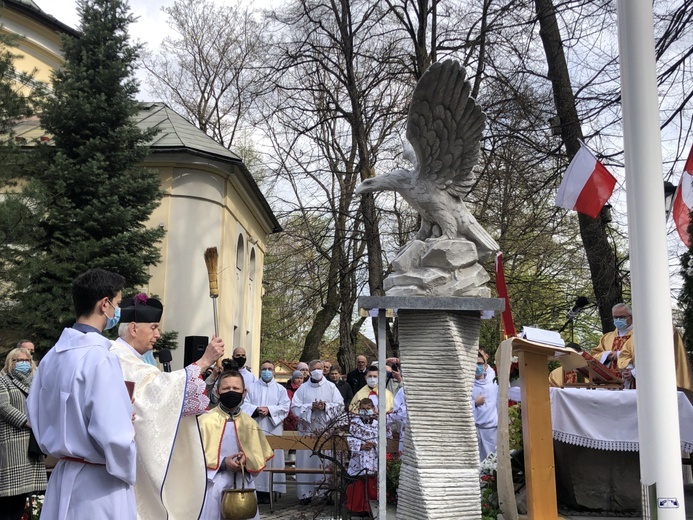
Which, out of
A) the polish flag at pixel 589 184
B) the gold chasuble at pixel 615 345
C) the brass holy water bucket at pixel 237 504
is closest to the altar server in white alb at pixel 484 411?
the gold chasuble at pixel 615 345

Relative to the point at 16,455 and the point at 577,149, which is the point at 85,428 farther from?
the point at 577,149

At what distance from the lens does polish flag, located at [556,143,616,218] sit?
9.59m

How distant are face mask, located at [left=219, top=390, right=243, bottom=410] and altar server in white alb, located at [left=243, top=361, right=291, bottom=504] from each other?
4.20m

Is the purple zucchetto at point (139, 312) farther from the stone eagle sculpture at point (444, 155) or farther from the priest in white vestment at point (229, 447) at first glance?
the stone eagle sculpture at point (444, 155)

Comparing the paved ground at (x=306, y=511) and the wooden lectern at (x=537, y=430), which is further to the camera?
the paved ground at (x=306, y=511)

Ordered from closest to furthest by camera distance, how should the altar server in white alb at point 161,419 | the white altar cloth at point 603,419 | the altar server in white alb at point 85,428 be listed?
1. the altar server in white alb at point 85,428
2. the altar server in white alb at point 161,419
3. the white altar cloth at point 603,419

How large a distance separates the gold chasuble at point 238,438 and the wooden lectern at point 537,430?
7.13ft

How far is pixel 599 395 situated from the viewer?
24.9 ft

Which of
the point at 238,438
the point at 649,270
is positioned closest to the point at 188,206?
the point at 238,438

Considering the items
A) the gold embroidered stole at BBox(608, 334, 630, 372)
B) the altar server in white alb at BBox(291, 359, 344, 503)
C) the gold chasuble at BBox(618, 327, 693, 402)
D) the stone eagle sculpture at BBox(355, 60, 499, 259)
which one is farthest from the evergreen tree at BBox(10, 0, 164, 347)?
the gold chasuble at BBox(618, 327, 693, 402)

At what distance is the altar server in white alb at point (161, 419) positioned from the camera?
4.85 m

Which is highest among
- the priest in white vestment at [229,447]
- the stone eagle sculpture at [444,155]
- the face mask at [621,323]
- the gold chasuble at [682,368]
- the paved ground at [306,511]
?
the stone eagle sculpture at [444,155]

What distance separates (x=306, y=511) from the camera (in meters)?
9.62

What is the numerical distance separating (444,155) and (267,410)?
6.47 meters
